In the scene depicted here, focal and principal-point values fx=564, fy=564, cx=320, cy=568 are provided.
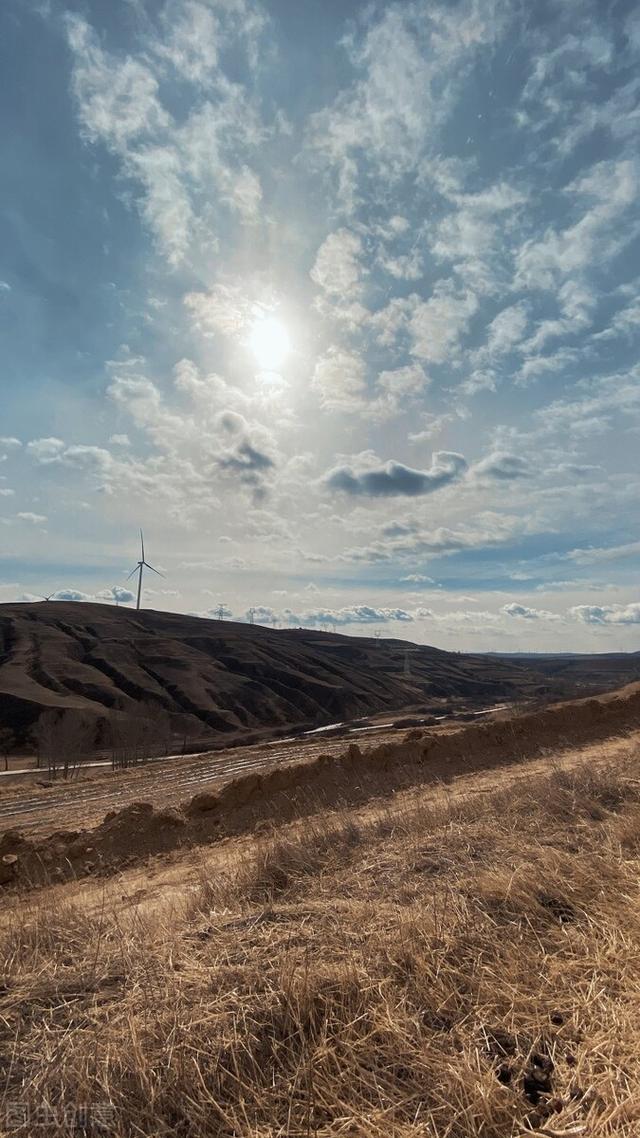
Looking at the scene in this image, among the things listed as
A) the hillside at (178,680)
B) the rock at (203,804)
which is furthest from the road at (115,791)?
the hillside at (178,680)

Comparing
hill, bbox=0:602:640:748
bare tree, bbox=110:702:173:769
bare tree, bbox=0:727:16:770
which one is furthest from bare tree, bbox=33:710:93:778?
bare tree, bbox=110:702:173:769

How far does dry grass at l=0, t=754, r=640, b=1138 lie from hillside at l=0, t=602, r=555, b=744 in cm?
8861

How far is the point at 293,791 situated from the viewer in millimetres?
13695

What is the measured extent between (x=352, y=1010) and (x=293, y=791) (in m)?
11.1

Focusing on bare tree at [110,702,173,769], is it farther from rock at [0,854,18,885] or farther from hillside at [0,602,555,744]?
rock at [0,854,18,885]

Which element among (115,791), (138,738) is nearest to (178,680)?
(138,738)

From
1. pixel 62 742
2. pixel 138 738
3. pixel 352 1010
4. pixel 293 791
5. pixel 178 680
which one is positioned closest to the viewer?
pixel 352 1010

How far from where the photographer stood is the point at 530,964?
3406mm

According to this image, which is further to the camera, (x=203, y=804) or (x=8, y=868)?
(x=203, y=804)

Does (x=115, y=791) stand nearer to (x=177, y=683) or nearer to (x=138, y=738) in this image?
(x=138, y=738)

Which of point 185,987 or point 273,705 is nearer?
point 185,987

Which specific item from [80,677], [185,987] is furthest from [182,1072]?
[80,677]

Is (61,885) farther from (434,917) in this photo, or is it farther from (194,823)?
(434,917)

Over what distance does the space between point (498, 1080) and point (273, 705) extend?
407ft
